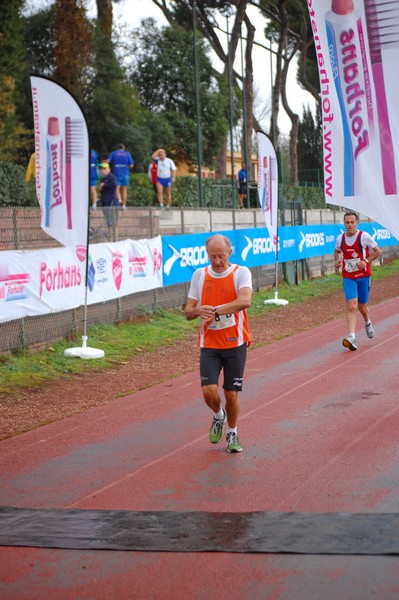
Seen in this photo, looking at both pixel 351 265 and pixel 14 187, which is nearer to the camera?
pixel 351 265

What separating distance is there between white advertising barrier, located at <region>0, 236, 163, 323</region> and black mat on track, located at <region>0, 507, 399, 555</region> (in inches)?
294

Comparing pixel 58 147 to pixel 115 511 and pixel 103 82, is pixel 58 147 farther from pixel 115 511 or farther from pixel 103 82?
pixel 103 82

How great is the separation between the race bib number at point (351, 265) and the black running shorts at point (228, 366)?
636 centimetres

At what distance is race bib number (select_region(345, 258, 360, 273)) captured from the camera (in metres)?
14.8

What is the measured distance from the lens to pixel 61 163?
14875 mm

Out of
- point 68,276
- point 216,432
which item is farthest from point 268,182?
point 216,432

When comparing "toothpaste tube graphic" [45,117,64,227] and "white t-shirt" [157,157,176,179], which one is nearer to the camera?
"toothpaste tube graphic" [45,117,64,227]

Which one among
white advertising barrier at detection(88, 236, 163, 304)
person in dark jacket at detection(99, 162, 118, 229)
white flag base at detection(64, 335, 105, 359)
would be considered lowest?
white flag base at detection(64, 335, 105, 359)

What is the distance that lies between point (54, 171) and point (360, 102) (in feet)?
33.0

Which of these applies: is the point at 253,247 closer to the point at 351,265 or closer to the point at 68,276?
the point at 68,276

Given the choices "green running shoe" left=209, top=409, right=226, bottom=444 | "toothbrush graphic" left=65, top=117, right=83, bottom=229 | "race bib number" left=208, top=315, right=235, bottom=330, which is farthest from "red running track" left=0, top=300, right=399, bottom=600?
"toothbrush graphic" left=65, top=117, right=83, bottom=229

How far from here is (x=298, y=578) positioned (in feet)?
18.3

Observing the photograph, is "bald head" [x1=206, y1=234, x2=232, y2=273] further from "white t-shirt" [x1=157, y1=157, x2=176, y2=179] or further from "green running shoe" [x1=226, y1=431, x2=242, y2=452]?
Answer: "white t-shirt" [x1=157, y1=157, x2=176, y2=179]

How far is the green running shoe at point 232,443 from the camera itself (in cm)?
891
